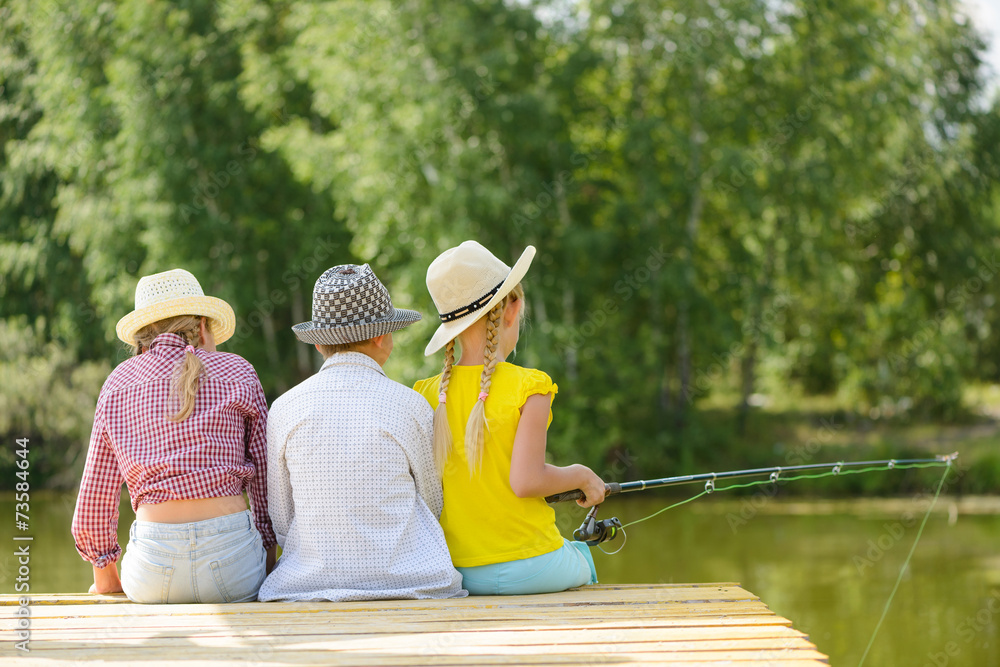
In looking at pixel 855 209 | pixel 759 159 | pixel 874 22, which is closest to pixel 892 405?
pixel 855 209

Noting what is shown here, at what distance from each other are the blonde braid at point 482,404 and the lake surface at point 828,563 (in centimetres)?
397

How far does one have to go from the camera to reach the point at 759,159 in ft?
41.9

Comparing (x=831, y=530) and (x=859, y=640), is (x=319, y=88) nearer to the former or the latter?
(x=831, y=530)

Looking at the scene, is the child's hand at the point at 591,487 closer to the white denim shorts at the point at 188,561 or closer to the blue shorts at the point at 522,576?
the blue shorts at the point at 522,576

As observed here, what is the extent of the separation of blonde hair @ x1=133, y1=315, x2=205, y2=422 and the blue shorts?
0.82 m

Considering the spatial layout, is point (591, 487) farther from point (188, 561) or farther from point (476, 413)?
point (188, 561)

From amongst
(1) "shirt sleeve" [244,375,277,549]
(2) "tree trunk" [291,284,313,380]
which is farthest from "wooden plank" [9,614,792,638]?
(2) "tree trunk" [291,284,313,380]

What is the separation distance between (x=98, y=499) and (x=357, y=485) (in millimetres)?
757

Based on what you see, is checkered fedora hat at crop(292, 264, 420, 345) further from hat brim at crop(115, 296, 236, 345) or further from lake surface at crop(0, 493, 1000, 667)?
lake surface at crop(0, 493, 1000, 667)

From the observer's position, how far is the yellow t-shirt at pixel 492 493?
2.65 metres

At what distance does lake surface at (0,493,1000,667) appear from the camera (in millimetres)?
6344

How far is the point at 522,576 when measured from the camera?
2.76m

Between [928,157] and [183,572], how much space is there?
521 inches

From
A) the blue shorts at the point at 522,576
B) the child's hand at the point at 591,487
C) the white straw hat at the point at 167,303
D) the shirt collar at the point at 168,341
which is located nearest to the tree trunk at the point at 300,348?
the white straw hat at the point at 167,303
